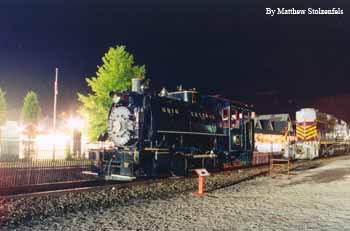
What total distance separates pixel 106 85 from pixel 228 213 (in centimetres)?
2238

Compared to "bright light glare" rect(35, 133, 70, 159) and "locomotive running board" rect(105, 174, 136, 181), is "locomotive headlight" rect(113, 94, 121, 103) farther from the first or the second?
"bright light glare" rect(35, 133, 70, 159)

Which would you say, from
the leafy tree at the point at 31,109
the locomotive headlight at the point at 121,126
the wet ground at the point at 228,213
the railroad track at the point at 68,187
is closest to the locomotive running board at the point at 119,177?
the railroad track at the point at 68,187

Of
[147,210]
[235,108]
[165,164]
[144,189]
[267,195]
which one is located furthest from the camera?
[235,108]

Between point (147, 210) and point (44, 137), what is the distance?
2359 centimetres

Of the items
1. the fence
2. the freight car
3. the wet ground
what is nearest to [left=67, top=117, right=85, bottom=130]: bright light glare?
the fence

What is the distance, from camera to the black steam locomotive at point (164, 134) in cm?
1359

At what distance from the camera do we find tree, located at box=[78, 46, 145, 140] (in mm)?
28438

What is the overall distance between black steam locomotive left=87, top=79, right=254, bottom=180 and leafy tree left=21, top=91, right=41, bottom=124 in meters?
49.6

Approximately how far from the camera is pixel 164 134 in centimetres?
1465

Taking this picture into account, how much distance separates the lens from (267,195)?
10984 mm

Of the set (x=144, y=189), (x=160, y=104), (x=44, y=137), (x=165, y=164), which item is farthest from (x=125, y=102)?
(x=44, y=137)

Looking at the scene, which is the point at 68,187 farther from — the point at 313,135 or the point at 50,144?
the point at 313,135

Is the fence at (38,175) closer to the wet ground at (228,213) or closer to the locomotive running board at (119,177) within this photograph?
the locomotive running board at (119,177)

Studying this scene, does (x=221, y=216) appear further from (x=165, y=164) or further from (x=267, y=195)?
(x=165, y=164)
